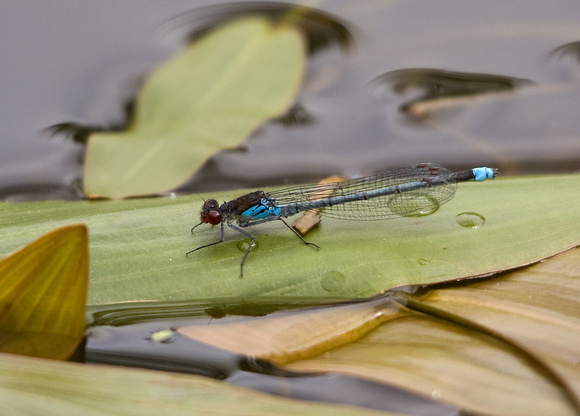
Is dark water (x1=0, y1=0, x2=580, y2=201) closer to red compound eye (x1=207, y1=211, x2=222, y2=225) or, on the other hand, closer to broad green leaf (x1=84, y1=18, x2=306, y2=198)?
broad green leaf (x1=84, y1=18, x2=306, y2=198)

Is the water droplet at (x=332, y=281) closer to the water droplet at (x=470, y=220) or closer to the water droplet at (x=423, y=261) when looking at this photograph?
the water droplet at (x=423, y=261)

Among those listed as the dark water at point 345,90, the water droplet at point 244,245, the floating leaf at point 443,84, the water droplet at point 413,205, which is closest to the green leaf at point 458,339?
the water droplet at point 244,245

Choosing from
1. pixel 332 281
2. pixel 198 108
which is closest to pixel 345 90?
pixel 198 108

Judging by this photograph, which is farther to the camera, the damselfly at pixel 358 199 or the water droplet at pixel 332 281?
the damselfly at pixel 358 199

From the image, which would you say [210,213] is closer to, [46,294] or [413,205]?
[46,294]

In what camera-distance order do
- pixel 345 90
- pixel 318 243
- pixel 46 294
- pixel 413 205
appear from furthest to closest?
pixel 345 90, pixel 413 205, pixel 318 243, pixel 46 294

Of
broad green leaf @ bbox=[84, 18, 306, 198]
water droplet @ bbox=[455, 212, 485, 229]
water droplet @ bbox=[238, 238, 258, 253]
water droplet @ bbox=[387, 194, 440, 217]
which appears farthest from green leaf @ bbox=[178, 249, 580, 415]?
broad green leaf @ bbox=[84, 18, 306, 198]

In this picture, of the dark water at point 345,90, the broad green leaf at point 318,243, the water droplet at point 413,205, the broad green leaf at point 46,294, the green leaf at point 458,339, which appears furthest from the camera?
the dark water at point 345,90
